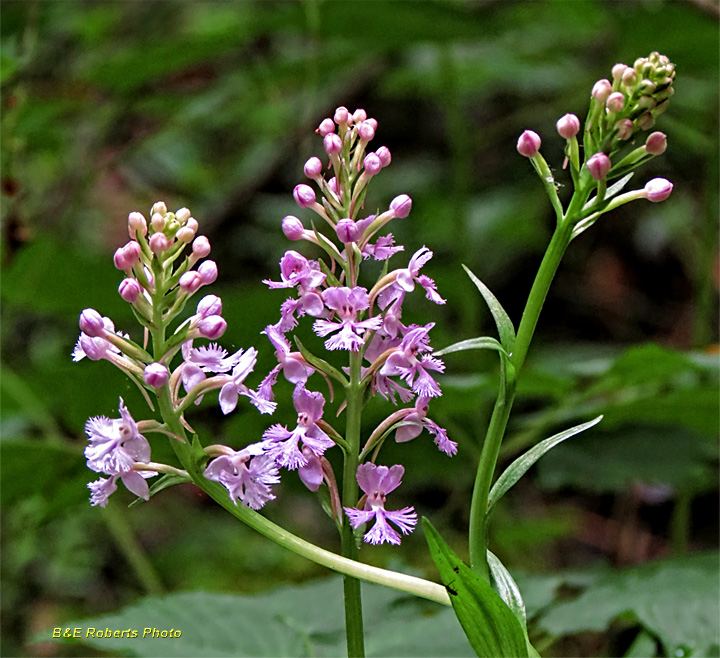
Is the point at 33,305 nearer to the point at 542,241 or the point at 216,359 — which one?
the point at 216,359

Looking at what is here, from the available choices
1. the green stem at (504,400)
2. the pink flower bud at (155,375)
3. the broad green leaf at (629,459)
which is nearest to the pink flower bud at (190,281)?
the pink flower bud at (155,375)

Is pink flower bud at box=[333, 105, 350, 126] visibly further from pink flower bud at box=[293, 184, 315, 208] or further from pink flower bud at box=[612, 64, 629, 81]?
pink flower bud at box=[612, 64, 629, 81]

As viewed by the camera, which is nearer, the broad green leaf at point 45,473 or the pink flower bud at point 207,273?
the pink flower bud at point 207,273

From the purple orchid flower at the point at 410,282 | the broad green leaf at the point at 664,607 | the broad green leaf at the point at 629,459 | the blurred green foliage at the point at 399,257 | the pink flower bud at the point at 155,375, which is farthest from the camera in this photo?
the broad green leaf at the point at 629,459

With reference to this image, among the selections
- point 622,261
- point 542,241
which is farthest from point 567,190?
point 622,261

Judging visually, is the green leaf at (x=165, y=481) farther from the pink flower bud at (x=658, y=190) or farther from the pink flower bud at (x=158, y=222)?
the pink flower bud at (x=658, y=190)

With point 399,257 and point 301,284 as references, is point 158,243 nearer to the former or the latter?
point 301,284

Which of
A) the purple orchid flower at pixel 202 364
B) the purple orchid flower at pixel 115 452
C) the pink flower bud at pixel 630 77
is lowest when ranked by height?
the purple orchid flower at pixel 115 452
